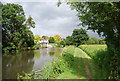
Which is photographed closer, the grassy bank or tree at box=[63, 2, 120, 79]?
tree at box=[63, 2, 120, 79]

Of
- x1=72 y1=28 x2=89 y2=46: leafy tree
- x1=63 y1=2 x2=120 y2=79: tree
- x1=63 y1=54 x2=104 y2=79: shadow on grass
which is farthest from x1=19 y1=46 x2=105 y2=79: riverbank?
x1=72 y1=28 x2=89 y2=46: leafy tree

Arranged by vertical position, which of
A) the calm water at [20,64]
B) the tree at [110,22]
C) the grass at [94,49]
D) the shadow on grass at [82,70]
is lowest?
the calm water at [20,64]

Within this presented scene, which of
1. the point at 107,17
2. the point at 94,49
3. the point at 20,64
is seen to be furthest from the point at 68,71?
the point at 94,49

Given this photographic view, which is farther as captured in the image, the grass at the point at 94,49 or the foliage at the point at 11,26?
the foliage at the point at 11,26

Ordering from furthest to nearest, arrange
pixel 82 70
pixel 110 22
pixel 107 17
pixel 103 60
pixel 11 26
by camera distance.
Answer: pixel 11 26
pixel 82 70
pixel 103 60
pixel 110 22
pixel 107 17

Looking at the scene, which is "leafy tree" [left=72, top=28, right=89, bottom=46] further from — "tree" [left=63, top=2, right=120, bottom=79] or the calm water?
"tree" [left=63, top=2, right=120, bottom=79]

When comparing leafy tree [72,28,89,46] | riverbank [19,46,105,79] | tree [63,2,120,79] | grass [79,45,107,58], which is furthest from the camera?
leafy tree [72,28,89,46]

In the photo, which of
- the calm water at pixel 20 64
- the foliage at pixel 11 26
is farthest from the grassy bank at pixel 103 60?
the foliage at pixel 11 26

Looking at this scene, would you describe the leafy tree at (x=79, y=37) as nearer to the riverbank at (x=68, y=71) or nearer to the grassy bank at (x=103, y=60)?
the grassy bank at (x=103, y=60)

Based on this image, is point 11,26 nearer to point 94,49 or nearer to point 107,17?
point 94,49

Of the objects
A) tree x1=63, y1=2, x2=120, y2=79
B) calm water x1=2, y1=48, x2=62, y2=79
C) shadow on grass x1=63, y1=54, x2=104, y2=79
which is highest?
tree x1=63, y1=2, x2=120, y2=79

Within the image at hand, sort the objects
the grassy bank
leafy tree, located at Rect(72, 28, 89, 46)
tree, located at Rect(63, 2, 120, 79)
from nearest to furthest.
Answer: tree, located at Rect(63, 2, 120, 79) < the grassy bank < leafy tree, located at Rect(72, 28, 89, 46)

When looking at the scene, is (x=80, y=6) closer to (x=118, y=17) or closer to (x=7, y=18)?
(x=118, y=17)

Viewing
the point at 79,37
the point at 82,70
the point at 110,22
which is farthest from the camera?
the point at 79,37
